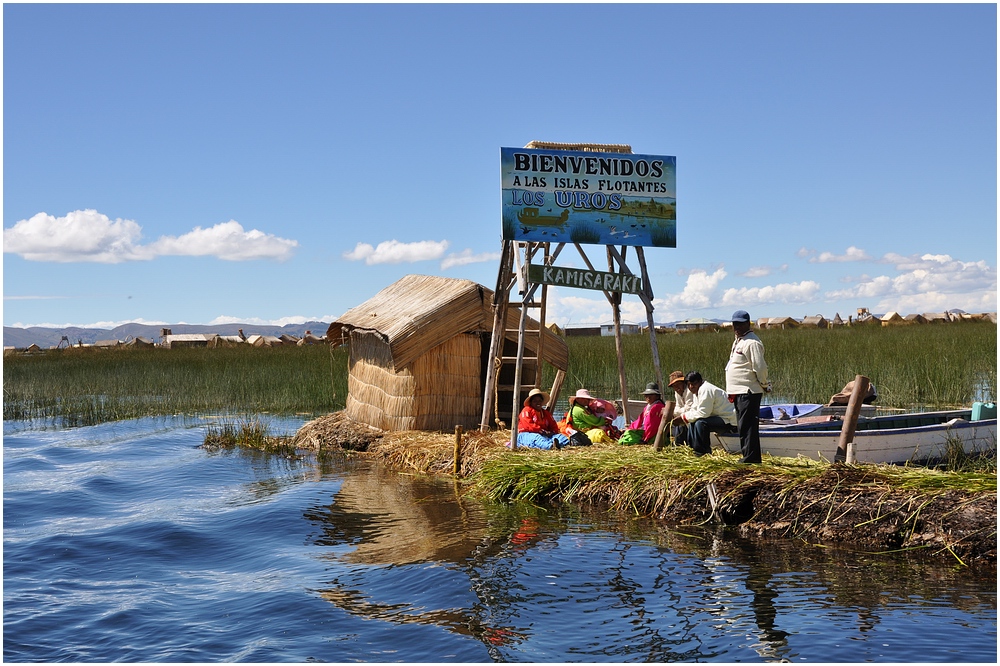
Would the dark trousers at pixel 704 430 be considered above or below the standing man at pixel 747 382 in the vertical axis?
below

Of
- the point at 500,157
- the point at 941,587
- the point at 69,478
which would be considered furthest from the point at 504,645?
the point at 69,478

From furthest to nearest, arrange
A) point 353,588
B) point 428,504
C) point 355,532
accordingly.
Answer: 1. point 428,504
2. point 355,532
3. point 353,588

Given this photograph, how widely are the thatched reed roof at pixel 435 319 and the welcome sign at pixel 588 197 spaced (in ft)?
9.75

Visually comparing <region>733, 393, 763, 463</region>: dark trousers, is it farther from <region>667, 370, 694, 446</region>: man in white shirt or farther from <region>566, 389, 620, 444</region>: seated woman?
<region>566, 389, 620, 444</region>: seated woman

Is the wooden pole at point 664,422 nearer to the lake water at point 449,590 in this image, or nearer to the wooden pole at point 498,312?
the lake water at point 449,590

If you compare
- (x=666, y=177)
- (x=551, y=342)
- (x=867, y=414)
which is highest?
(x=666, y=177)

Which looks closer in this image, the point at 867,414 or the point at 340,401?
the point at 867,414

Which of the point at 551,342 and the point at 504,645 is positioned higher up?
the point at 551,342

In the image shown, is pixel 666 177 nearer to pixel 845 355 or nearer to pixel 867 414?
pixel 867 414

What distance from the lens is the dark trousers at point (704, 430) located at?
10625 mm

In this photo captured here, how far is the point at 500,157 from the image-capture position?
12.2 metres

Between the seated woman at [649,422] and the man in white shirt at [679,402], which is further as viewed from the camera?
the seated woman at [649,422]

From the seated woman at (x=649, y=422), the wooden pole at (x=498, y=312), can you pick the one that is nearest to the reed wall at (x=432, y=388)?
the wooden pole at (x=498, y=312)

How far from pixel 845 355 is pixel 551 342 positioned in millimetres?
12031
